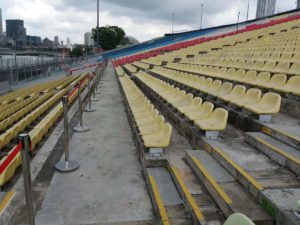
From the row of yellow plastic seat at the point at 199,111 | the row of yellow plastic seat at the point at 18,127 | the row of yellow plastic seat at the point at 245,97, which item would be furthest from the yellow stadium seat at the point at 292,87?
the row of yellow plastic seat at the point at 18,127

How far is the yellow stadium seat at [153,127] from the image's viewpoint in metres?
5.00

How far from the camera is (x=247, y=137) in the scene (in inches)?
167

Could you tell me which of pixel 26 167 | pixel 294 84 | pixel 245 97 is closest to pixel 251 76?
pixel 294 84

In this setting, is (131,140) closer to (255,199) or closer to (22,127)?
(22,127)

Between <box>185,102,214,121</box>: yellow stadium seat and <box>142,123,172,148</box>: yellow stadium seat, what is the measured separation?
1.98ft

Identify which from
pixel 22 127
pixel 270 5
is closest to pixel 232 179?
pixel 22 127

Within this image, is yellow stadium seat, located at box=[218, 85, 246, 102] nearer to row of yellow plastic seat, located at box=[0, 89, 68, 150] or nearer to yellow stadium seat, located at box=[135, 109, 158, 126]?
yellow stadium seat, located at box=[135, 109, 158, 126]

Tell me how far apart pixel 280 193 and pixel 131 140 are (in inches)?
152

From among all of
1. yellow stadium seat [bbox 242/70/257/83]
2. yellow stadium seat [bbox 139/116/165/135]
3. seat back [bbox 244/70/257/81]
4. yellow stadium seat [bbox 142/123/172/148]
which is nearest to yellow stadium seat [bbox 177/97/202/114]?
yellow stadium seat [bbox 139/116/165/135]

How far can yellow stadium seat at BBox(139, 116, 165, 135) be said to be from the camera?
500 centimetres

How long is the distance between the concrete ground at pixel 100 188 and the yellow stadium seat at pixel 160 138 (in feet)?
1.73

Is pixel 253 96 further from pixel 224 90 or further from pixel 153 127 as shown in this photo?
pixel 153 127

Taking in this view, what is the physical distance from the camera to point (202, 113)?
17.6 feet

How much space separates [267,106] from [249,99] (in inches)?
25.4
